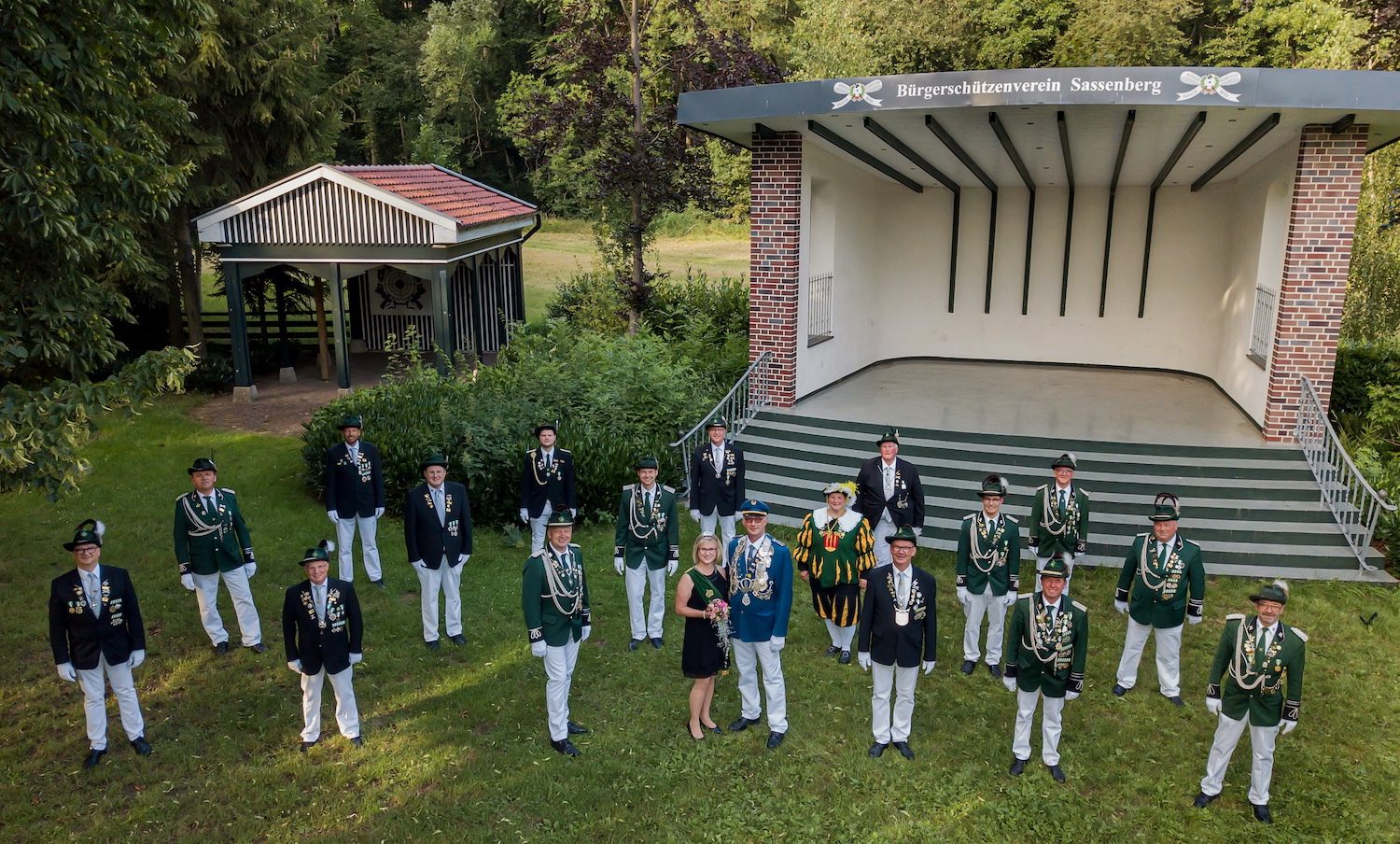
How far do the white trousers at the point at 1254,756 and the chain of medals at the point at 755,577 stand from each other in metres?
3.13

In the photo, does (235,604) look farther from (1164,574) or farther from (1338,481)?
(1338,481)

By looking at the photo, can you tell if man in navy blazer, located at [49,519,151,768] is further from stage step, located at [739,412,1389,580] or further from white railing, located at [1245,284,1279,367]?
white railing, located at [1245,284,1279,367]

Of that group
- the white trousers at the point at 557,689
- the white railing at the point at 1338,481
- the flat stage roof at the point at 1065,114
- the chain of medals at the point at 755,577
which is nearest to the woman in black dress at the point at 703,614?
the chain of medals at the point at 755,577

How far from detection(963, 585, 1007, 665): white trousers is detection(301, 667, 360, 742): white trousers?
16.3 feet

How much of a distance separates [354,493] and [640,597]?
3.34 meters

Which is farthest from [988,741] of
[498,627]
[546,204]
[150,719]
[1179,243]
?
[546,204]

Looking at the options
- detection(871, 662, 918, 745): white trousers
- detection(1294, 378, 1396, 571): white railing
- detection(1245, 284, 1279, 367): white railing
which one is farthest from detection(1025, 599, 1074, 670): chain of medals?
detection(1245, 284, 1279, 367): white railing

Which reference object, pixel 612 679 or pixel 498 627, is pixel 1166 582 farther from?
pixel 498 627

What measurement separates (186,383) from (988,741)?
16232 mm

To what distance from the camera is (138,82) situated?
850 centimetres

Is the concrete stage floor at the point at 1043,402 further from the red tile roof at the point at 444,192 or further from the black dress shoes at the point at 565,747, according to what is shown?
the black dress shoes at the point at 565,747

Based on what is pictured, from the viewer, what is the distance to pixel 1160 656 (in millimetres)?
8461

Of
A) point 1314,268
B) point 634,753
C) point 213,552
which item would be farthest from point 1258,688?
point 213,552

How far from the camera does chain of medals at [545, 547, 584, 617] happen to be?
7570mm
